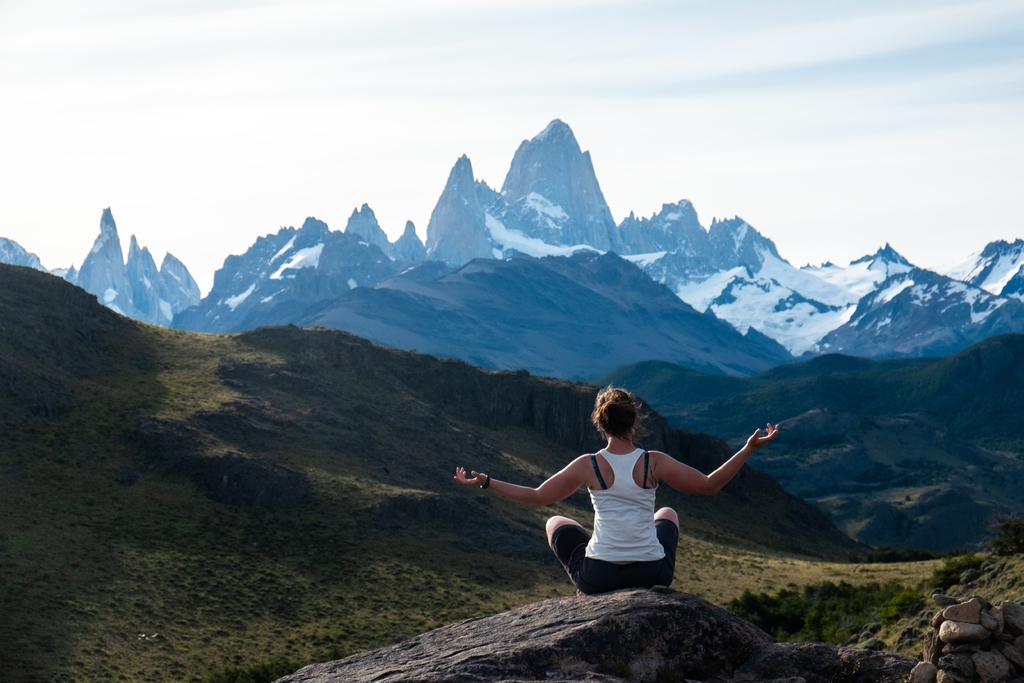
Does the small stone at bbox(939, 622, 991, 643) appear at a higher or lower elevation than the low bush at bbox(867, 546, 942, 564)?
higher

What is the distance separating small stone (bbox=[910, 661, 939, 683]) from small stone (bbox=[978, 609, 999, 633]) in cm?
67

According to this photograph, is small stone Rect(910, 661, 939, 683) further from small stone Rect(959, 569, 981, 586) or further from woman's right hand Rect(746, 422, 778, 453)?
small stone Rect(959, 569, 981, 586)

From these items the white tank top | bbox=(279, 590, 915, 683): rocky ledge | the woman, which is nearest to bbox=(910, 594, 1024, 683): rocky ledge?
bbox=(279, 590, 915, 683): rocky ledge

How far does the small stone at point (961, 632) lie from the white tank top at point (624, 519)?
3046 mm

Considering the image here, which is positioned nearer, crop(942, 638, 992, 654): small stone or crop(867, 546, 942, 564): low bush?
crop(942, 638, 992, 654): small stone

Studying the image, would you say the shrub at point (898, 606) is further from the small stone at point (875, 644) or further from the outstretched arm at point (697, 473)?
the outstretched arm at point (697, 473)

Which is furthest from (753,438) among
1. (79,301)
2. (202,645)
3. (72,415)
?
(79,301)

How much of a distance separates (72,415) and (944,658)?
7876cm

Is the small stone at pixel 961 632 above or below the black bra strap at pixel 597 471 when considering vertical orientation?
below

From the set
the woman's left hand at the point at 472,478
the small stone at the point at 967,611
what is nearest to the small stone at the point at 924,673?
the small stone at the point at 967,611

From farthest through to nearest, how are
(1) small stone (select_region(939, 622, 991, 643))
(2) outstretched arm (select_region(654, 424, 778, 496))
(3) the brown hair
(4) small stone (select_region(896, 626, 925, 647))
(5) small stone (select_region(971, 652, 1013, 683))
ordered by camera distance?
(4) small stone (select_region(896, 626, 925, 647))
(3) the brown hair
(2) outstretched arm (select_region(654, 424, 778, 496))
(1) small stone (select_region(939, 622, 991, 643))
(5) small stone (select_region(971, 652, 1013, 683))

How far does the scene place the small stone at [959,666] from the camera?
1065 centimetres

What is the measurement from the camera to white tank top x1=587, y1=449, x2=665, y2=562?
11445 millimetres

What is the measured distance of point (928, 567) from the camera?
251 ft
